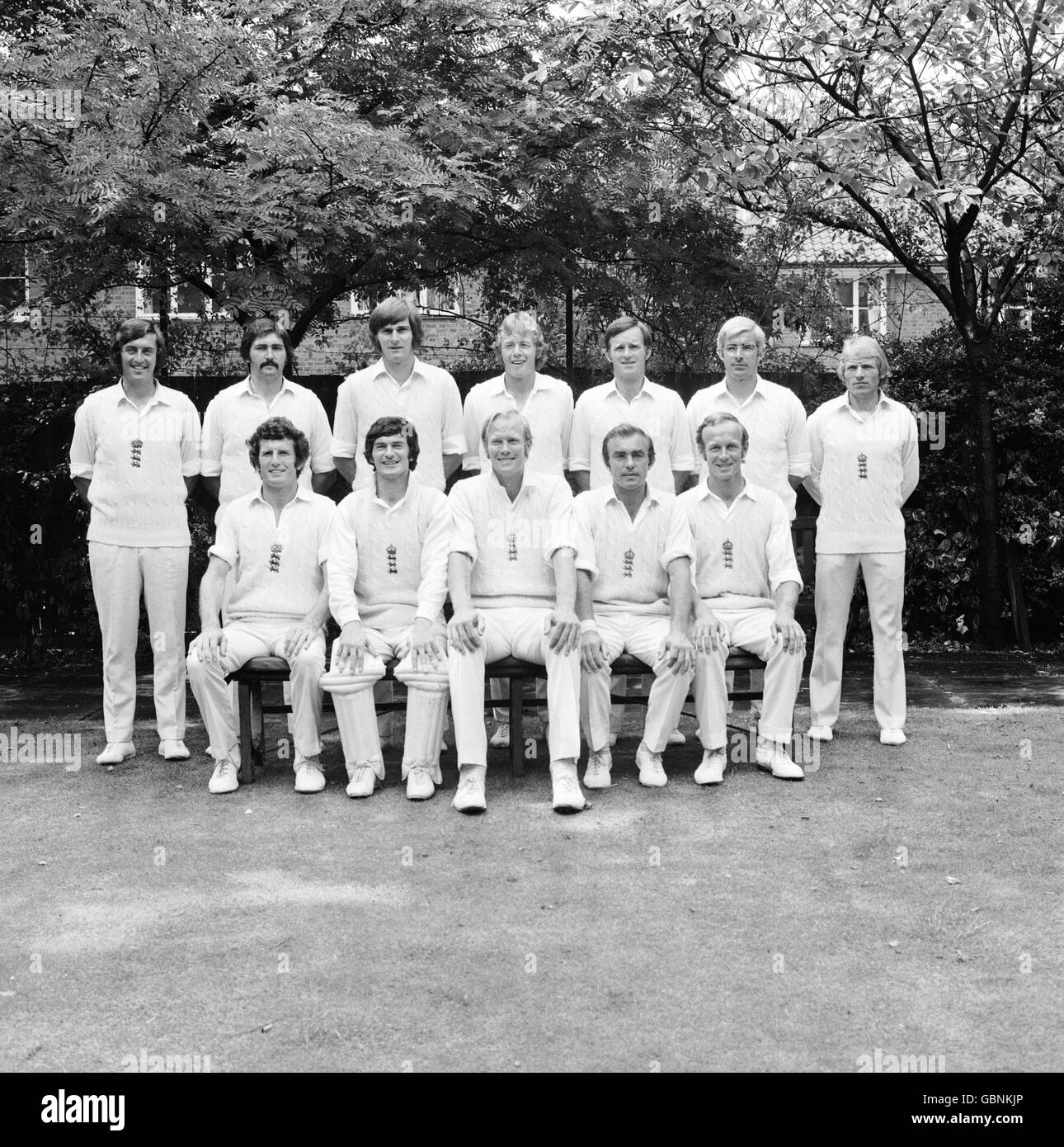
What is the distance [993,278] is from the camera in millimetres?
9906

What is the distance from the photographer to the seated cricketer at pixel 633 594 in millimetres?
5672

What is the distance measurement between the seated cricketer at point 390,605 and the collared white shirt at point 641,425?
103cm

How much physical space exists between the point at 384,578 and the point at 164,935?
2213 millimetres

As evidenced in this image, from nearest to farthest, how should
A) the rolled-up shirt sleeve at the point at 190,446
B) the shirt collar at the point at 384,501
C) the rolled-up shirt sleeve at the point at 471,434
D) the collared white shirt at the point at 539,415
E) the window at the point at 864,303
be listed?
the shirt collar at the point at 384,501 < the rolled-up shirt sleeve at the point at 190,446 < the collared white shirt at the point at 539,415 < the rolled-up shirt sleeve at the point at 471,434 < the window at the point at 864,303

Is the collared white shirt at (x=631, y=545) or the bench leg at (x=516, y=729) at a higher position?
the collared white shirt at (x=631, y=545)

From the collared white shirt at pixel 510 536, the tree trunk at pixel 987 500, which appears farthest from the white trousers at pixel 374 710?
the tree trunk at pixel 987 500

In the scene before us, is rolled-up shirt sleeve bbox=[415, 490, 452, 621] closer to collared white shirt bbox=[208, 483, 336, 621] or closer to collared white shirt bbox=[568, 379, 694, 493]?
collared white shirt bbox=[208, 483, 336, 621]

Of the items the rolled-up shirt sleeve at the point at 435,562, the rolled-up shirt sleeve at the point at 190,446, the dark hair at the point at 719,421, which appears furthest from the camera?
the rolled-up shirt sleeve at the point at 190,446

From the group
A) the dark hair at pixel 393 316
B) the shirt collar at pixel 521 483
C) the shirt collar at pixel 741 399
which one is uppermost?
the dark hair at pixel 393 316

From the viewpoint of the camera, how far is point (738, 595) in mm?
6133

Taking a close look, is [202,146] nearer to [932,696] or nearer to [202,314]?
[202,314]

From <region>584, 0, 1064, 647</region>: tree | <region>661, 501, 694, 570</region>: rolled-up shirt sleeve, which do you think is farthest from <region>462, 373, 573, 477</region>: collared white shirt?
<region>584, 0, 1064, 647</region>: tree

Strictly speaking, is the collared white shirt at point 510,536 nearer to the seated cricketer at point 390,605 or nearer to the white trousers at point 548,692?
the seated cricketer at point 390,605

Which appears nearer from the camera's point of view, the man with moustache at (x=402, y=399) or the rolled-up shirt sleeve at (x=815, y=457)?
the man with moustache at (x=402, y=399)
